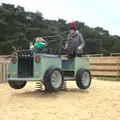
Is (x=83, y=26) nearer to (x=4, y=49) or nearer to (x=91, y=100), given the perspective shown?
(x=4, y=49)

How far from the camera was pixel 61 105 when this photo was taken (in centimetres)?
838

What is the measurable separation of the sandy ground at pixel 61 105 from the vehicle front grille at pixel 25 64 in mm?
520

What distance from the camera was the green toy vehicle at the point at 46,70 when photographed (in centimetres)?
946

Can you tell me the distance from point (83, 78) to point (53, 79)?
132 centimetres

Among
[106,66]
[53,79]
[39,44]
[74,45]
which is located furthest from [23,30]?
[53,79]

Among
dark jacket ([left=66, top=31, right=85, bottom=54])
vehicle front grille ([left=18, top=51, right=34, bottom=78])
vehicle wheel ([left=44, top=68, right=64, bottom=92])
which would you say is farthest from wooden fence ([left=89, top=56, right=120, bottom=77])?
vehicle front grille ([left=18, top=51, right=34, bottom=78])

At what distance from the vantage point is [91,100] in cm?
898

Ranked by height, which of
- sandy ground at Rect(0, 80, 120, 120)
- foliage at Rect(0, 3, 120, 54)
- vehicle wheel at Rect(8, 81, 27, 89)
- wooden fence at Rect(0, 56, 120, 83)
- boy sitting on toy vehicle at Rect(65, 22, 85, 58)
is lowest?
sandy ground at Rect(0, 80, 120, 120)

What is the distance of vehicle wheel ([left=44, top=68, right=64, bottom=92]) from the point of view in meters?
9.40

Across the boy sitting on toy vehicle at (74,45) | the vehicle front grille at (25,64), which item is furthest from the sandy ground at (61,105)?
the boy sitting on toy vehicle at (74,45)

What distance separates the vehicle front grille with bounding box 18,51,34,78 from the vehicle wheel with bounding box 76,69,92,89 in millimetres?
1426

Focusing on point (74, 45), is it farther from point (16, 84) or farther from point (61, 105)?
point (61, 105)

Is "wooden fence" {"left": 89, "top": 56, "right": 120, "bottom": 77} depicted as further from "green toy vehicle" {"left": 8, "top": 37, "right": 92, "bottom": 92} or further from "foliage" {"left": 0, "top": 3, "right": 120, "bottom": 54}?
"foliage" {"left": 0, "top": 3, "right": 120, "bottom": 54}

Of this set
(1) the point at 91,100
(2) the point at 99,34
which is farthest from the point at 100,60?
(2) the point at 99,34
